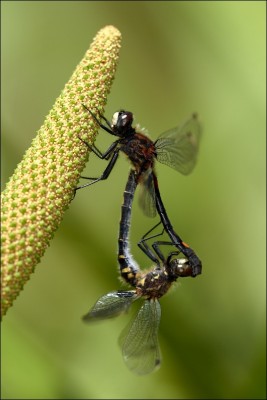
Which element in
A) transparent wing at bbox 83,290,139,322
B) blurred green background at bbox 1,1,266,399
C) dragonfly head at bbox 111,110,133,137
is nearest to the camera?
transparent wing at bbox 83,290,139,322

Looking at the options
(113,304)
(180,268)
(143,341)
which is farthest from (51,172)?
(143,341)

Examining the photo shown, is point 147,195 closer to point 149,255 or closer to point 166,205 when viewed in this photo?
point 149,255

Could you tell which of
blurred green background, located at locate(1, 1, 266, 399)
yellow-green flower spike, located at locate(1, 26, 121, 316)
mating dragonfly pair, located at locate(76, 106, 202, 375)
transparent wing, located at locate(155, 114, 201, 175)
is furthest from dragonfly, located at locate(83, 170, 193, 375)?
yellow-green flower spike, located at locate(1, 26, 121, 316)

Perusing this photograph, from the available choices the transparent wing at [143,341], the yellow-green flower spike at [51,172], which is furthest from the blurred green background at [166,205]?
the yellow-green flower spike at [51,172]

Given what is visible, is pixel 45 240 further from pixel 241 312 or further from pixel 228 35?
pixel 228 35

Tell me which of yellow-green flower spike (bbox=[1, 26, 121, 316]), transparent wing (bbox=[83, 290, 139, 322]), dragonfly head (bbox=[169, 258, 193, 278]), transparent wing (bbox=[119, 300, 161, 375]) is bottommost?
transparent wing (bbox=[119, 300, 161, 375])

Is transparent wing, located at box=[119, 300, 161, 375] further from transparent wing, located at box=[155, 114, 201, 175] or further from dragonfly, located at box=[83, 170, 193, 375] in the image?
transparent wing, located at box=[155, 114, 201, 175]

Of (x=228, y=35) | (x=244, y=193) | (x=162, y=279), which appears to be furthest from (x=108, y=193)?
(x=228, y=35)
